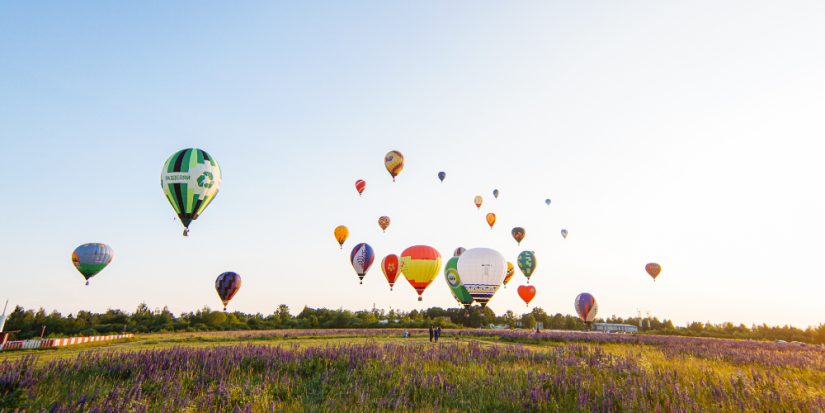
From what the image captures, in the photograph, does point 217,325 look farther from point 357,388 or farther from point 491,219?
point 357,388

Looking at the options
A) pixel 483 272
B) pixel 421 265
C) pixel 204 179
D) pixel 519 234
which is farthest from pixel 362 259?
pixel 204 179

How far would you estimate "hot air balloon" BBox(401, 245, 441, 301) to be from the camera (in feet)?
114

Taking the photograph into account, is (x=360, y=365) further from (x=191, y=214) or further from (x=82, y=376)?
(x=191, y=214)

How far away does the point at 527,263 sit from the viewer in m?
46.0

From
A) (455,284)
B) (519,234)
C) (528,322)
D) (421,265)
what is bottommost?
(528,322)

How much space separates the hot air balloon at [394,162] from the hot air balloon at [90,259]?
28.3 m

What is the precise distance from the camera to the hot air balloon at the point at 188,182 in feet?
68.6

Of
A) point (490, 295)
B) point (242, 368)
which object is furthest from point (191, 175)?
point (490, 295)

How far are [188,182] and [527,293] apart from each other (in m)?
40.7

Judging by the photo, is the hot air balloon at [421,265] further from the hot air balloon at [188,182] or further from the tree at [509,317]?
the tree at [509,317]

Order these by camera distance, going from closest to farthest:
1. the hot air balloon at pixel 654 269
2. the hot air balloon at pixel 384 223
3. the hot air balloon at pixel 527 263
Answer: the hot air balloon at pixel 527 263
the hot air balloon at pixel 384 223
the hot air balloon at pixel 654 269

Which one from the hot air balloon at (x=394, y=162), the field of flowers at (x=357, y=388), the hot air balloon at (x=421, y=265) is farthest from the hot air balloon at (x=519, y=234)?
the field of flowers at (x=357, y=388)

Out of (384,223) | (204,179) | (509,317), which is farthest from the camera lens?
(509,317)

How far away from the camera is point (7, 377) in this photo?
4.80 metres
